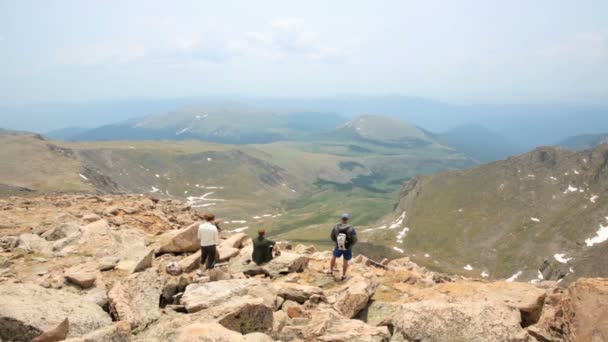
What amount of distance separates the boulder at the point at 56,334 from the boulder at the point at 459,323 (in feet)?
33.0

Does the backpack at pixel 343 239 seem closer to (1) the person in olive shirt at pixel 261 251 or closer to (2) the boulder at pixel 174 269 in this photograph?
(1) the person in olive shirt at pixel 261 251

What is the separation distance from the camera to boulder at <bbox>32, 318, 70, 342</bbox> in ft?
36.8

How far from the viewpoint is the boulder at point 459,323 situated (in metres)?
11.9

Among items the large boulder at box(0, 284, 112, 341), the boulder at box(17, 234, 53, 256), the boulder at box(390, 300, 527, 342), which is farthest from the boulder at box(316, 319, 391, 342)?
the boulder at box(17, 234, 53, 256)

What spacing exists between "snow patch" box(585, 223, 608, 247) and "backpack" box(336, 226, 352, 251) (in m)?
187

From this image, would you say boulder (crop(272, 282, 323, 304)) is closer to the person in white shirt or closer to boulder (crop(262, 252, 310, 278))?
boulder (crop(262, 252, 310, 278))

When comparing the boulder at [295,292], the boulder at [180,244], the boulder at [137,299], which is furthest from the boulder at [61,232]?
the boulder at [295,292]

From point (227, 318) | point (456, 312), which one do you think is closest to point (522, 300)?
point (456, 312)

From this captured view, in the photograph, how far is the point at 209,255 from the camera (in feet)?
68.8

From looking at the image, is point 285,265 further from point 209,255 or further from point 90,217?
point 90,217

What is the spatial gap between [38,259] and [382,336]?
68.0 ft

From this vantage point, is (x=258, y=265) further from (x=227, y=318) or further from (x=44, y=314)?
(x=44, y=314)

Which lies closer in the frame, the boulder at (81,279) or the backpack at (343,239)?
the boulder at (81,279)

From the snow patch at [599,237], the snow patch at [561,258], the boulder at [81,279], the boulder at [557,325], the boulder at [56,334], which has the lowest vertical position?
the snow patch at [561,258]
